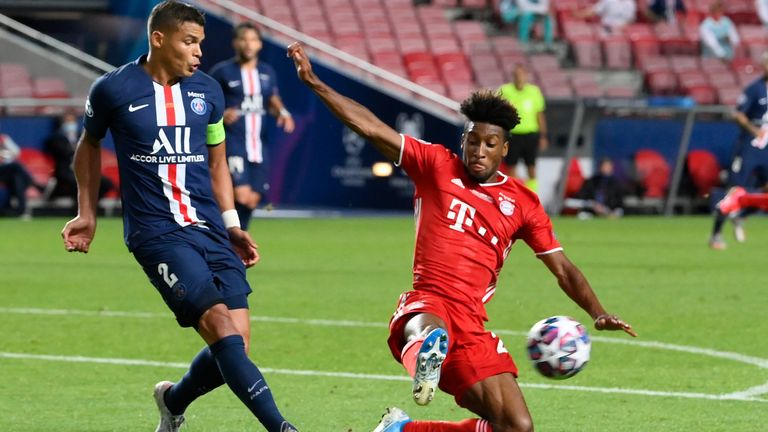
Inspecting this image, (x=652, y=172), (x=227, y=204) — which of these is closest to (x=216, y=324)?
(x=227, y=204)

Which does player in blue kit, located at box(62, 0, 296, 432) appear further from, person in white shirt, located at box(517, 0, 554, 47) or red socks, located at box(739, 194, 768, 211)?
person in white shirt, located at box(517, 0, 554, 47)

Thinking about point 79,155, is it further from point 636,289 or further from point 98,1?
point 98,1

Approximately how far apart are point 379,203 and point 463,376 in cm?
1928

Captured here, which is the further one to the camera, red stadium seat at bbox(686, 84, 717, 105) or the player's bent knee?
red stadium seat at bbox(686, 84, 717, 105)

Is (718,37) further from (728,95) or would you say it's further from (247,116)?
(247,116)

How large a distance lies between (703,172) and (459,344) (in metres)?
20.8

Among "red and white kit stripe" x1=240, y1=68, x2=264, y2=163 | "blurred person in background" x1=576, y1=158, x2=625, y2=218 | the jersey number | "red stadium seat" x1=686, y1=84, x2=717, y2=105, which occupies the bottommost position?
"blurred person in background" x1=576, y1=158, x2=625, y2=218

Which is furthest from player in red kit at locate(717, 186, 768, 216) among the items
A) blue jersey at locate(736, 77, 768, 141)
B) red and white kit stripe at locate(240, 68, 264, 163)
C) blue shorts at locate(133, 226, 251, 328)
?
blue shorts at locate(133, 226, 251, 328)

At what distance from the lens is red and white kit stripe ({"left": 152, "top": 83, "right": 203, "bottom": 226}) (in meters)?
6.56

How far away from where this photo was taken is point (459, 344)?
245 inches

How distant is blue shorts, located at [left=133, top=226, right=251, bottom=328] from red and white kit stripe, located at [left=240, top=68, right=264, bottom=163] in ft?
24.9

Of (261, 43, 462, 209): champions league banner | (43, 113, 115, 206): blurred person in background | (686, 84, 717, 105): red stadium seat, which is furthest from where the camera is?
(686, 84, 717, 105): red stadium seat

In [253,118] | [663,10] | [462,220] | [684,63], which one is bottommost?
[684,63]

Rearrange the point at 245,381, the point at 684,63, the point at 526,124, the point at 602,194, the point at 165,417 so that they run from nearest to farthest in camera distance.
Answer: the point at 245,381, the point at 165,417, the point at 526,124, the point at 602,194, the point at 684,63
